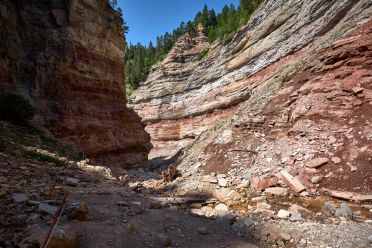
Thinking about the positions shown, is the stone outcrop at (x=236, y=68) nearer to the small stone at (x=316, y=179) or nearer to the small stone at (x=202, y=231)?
the small stone at (x=316, y=179)

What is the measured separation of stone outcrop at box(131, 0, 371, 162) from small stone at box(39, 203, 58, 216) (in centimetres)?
1191

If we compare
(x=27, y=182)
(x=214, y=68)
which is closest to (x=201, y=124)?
(x=214, y=68)

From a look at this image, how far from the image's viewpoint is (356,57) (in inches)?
435

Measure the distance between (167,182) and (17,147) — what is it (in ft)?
17.8

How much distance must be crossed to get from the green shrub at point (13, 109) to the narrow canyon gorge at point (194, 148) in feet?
0.52

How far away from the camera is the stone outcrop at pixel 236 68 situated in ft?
58.1

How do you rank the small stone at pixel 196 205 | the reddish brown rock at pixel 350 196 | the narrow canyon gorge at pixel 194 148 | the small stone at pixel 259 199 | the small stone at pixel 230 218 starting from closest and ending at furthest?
the narrow canyon gorge at pixel 194 148 < the small stone at pixel 230 218 < the reddish brown rock at pixel 350 196 < the small stone at pixel 196 205 < the small stone at pixel 259 199

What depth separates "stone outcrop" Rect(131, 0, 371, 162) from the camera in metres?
17.7

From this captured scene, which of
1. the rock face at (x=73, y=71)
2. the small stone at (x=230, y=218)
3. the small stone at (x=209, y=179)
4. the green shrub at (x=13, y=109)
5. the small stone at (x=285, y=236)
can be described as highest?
the rock face at (x=73, y=71)

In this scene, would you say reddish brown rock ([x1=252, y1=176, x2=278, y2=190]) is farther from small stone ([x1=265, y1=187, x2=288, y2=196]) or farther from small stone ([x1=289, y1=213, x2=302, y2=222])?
small stone ([x1=289, y1=213, x2=302, y2=222])

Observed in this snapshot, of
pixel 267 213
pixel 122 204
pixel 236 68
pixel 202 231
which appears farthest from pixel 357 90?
pixel 236 68

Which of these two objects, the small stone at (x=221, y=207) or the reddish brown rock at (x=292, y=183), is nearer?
the small stone at (x=221, y=207)

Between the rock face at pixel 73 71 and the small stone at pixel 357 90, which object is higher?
the rock face at pixel 73 71

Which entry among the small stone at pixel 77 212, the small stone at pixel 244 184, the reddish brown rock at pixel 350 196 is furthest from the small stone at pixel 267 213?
the small stone at pixel 77 212
